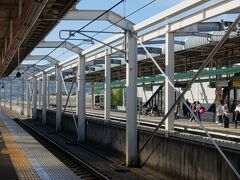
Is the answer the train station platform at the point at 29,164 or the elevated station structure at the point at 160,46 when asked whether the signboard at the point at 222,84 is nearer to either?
the elevated station structure at the point at 160,46

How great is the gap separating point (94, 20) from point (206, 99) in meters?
27.4

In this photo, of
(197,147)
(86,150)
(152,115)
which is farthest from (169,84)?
(152,115)

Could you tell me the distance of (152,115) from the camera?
40125 mm

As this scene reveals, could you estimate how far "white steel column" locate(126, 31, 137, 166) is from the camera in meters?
16.2

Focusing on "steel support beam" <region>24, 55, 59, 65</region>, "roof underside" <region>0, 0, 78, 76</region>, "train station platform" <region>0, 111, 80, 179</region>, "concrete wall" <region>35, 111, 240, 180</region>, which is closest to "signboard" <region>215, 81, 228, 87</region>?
"concrete wall" <region>35, 111, 240, 180</region>

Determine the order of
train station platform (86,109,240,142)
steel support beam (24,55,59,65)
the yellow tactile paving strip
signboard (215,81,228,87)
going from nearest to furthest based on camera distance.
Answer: the yellow tactile paving strip, train station platform (86,109,240,142), signboard (215,81,228,87), steel support beam (24,55,59,65)

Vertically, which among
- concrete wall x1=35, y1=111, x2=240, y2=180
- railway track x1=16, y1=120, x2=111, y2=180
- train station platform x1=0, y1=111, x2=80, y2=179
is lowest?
railway track x1=16, y1=120, x2=111, y2=180

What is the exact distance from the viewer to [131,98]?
16391 millimetres

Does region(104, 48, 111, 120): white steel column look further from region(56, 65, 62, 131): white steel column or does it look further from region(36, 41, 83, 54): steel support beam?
region(56, 65, 62, 131): white steel column

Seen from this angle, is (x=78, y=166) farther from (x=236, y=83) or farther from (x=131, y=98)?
(x=236, y=83)

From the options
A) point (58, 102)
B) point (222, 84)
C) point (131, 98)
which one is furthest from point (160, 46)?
point (131, 98)

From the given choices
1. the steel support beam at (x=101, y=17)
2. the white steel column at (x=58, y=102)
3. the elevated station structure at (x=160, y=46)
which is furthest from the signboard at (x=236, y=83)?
the steel support beam at (x=101, y=17)

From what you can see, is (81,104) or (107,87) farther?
(81,104)

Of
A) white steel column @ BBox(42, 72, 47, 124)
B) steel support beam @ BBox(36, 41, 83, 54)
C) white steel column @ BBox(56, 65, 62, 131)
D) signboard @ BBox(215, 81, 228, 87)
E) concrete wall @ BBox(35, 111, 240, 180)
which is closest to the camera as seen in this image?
concrete wall @ BBox(35, 111, 240, 180)
